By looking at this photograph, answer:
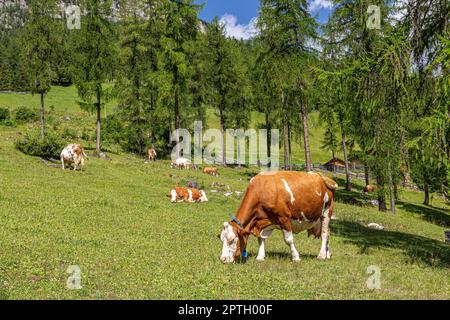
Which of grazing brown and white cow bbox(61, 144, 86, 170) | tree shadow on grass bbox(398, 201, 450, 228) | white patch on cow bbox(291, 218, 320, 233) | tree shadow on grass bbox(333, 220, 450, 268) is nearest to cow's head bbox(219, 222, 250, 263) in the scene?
white patch on cow bbox(291, 218, 320, 233)

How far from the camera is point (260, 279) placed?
9203 mm

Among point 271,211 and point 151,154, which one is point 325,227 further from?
point 151,154

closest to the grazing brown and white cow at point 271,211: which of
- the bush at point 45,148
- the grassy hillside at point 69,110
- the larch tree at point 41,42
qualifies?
the bush at point 45,148

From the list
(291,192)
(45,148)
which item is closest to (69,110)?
(45,148)

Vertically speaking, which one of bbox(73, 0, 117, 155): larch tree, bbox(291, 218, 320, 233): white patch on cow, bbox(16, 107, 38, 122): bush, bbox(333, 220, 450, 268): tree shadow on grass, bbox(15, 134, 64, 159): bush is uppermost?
bbox(73, 0, 117, 155): larch tree

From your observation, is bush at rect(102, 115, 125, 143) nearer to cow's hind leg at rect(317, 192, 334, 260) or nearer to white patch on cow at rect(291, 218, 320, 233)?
cow's hind leg at rect(317, 192, 334, 260)

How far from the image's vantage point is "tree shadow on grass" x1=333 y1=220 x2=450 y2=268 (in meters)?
14.3

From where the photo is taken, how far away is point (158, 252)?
12062 millimetres

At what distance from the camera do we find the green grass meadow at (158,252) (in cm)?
843

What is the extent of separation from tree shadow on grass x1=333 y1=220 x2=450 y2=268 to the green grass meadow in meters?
0.06

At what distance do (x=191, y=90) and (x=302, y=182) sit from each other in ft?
139

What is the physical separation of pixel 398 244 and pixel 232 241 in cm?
986

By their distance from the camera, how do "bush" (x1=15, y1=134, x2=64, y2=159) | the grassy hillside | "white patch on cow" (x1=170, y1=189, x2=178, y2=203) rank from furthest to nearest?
the grassy hillside
"bush" (x1=15, y1=134, x2=64, y2=159)
"white patch on cow" (x1=170, y1=189, x2=178, y2=203)

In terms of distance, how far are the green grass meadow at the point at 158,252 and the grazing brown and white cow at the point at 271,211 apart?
67cm
